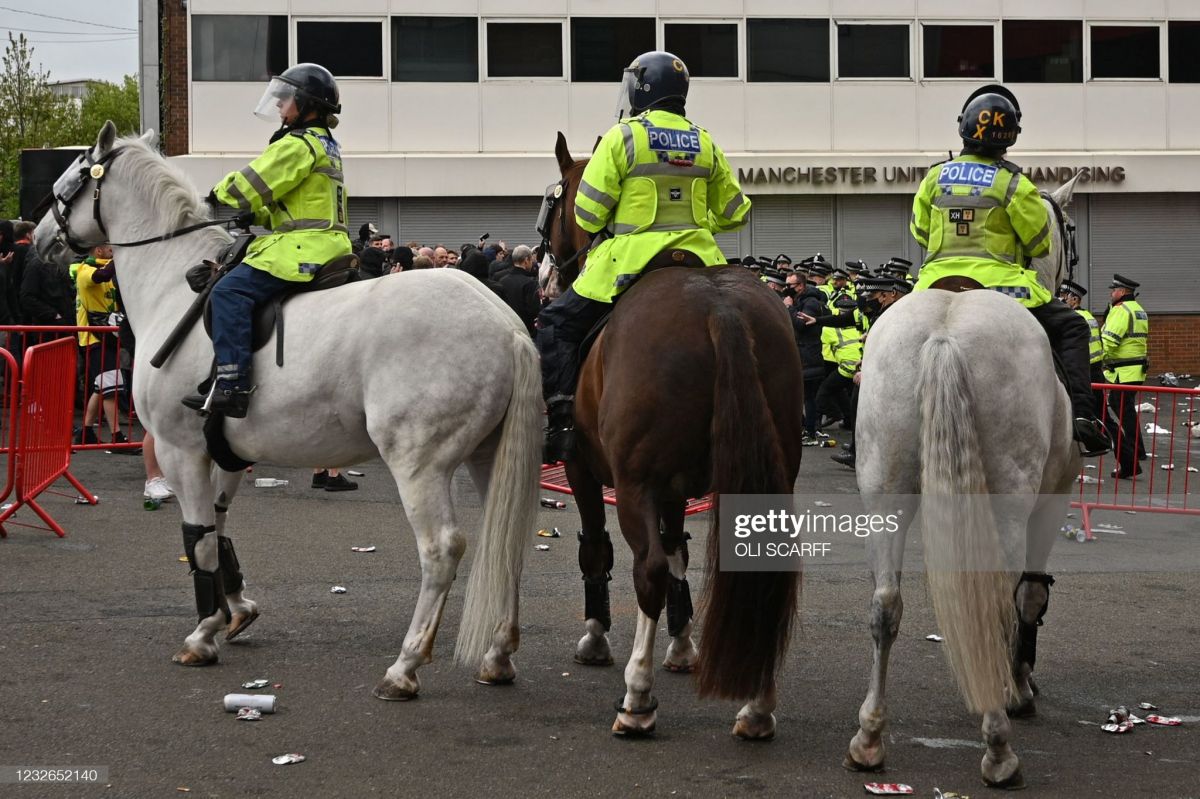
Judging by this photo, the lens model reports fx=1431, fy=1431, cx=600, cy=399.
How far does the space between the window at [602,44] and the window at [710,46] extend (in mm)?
643

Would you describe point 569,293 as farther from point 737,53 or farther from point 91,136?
point 91,136

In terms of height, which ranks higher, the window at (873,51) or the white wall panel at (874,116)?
the window at (873,51)

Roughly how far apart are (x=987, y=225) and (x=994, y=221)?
36 millimetres

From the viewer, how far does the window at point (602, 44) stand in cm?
2884

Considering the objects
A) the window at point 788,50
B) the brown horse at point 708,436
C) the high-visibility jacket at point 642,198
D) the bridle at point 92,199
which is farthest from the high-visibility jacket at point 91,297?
the window at point 788,50

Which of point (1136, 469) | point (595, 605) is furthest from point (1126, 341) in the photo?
point (595, 605)

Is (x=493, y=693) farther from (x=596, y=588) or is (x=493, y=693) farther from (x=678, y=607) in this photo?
(x=678, y=607)

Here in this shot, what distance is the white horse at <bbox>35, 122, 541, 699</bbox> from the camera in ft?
21.8

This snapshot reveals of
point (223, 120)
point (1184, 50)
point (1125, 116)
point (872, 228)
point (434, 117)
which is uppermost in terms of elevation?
point (1184, 50)

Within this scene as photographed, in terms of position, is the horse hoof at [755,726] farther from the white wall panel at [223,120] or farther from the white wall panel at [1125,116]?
the white wall panel at [1125,116]

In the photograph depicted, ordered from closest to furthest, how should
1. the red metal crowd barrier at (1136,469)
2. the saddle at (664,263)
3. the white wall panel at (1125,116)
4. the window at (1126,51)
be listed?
the saddle at (664,263) → the red metal crowd barrier at (1136,469) → the white wall panel at (1125,116) → the window at (1126,51)

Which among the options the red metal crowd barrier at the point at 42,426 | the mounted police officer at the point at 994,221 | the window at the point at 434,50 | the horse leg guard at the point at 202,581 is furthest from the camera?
the window at the point at 434,50

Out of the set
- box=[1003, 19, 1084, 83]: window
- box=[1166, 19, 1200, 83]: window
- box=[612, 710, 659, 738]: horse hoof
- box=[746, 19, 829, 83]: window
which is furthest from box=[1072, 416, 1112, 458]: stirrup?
box=[1166, 19, 1200, 83]: window

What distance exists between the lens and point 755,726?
5922 millimetres
